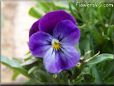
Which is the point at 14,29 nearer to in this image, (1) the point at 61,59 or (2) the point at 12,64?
(2) the point at 12,64

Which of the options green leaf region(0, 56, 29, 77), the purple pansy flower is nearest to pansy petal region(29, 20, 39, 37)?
the purple pansy flower

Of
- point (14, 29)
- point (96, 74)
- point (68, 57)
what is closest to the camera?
point (68, 57)

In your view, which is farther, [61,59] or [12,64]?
[12,64]

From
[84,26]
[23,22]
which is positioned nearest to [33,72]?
[84,26]

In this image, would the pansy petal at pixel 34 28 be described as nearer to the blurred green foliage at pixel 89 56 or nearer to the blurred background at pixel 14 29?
the blurred green foliage at pixel 89 56

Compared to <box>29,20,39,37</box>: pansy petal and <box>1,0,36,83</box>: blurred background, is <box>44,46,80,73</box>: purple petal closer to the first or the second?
<box>29,20,39,37</box>: pansy petal

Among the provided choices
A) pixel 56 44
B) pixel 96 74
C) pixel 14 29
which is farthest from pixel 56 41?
pixel 14 29

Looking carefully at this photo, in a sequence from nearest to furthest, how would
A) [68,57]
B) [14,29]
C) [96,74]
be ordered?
[68,57] → [96,74] → [14,29]

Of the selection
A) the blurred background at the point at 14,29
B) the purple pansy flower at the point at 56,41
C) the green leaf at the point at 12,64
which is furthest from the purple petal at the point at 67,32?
the blurred background at the point at 14,29
